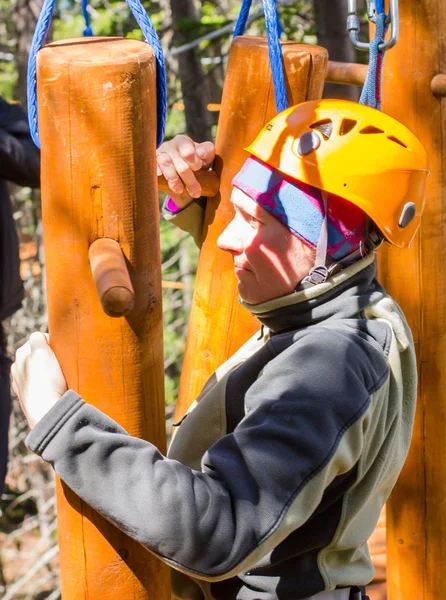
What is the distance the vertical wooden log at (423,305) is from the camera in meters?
2.70

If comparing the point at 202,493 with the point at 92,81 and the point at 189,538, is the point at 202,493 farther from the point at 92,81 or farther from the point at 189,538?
the point at 92,81

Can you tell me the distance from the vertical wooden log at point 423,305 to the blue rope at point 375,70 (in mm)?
712

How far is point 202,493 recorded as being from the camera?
141 cm

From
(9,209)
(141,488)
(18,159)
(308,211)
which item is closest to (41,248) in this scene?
(9,209)

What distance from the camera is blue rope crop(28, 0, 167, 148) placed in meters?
1.64

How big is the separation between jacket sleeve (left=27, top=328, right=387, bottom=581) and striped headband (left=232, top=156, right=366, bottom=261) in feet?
1.00

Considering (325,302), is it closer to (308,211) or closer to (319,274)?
(319,274)

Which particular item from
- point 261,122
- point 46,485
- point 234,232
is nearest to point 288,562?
point 234,232

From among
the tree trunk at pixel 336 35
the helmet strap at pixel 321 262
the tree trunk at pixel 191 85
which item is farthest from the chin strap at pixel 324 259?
the tree trunk at pixel 191 85

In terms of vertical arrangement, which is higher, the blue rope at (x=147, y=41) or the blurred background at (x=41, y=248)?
the blue rope at (x=147, y=41)

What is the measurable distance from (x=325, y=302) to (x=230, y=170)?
75cm

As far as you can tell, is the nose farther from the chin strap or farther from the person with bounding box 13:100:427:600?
the chin strap

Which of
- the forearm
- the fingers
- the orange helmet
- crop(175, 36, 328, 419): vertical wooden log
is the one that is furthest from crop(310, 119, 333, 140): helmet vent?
the forearm

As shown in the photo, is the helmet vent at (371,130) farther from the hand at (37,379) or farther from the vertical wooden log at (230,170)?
the hand at (37,379)
